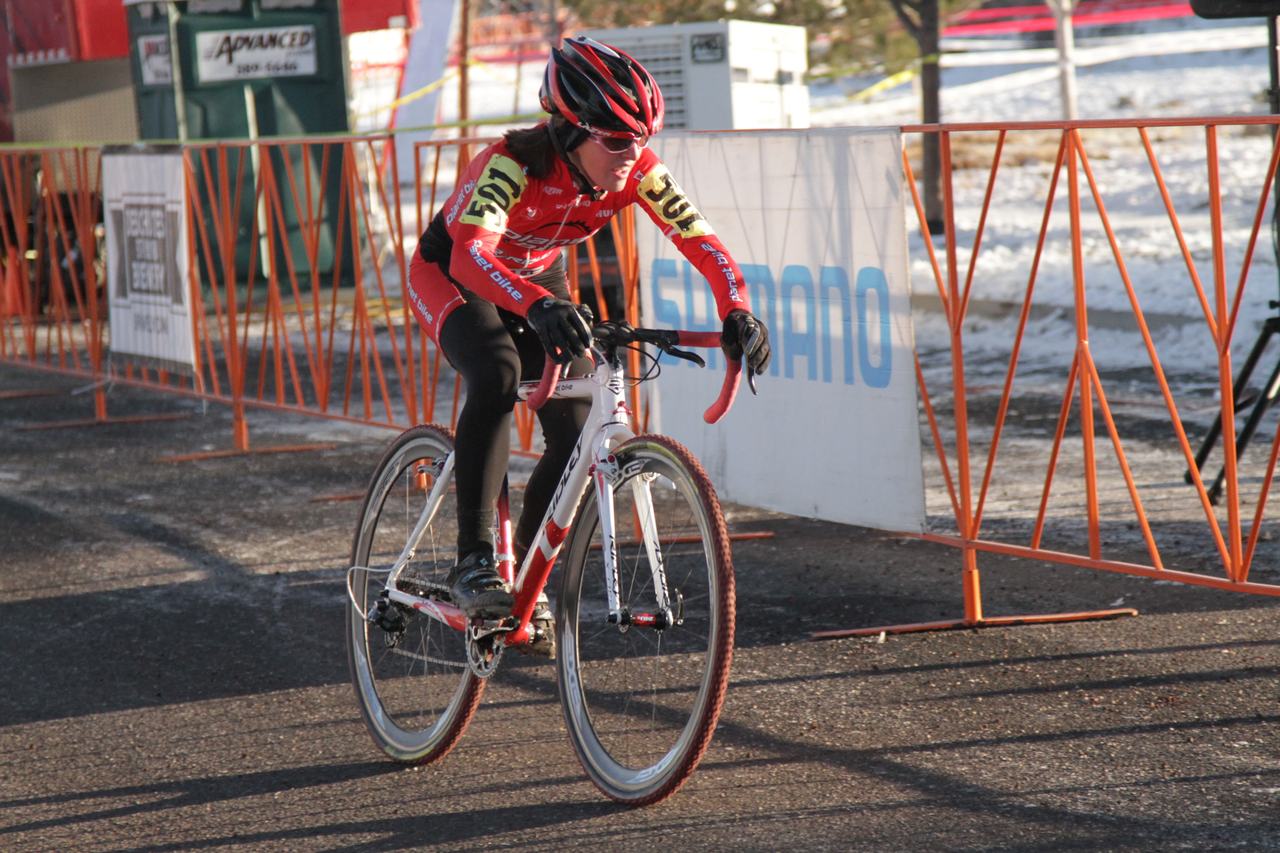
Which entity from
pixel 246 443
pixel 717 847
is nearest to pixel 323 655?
pixel 717 847

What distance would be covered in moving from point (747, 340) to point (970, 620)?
234 centimetres

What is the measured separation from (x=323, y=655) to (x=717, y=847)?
94.1 inches

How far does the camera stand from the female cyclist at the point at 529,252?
4441 mm

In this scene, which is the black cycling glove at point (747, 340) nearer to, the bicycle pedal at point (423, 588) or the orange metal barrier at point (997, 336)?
the bicycle pedal at point (423, 588)

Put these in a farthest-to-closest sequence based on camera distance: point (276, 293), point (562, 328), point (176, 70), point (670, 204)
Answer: point (176, 70), point (276, 293), point (670, 204), point (562, 328)

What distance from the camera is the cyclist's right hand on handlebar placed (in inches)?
156

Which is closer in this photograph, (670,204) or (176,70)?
(670,204)

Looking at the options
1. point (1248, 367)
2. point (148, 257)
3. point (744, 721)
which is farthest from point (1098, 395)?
point (148, 257)

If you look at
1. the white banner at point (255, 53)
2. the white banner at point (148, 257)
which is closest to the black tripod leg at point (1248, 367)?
the white banner at point (148, 257)

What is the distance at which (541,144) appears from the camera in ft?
15.4

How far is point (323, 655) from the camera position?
6172mm

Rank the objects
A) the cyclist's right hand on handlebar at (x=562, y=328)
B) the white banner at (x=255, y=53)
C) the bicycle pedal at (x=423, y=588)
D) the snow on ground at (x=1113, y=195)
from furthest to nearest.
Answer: the white banner at (x=255, y=53)
the snow on ground at (x=1113, y=195)
the bicycle pedal at (x=423, y=588)
the cyclist's right hand on handlebar at (x=562, y=328)

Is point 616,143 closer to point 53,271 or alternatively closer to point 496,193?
point 496,193

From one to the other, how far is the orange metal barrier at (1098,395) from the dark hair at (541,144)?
3.88 ft
